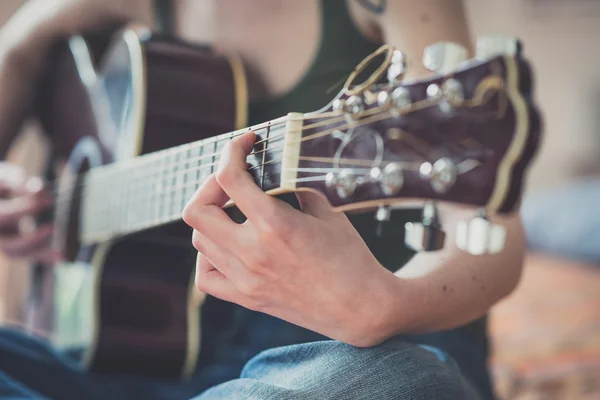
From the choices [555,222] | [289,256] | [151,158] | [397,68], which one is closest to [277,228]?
[289,256]

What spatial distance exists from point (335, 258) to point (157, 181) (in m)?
0.24

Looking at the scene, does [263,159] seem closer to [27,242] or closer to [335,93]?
[335,93]

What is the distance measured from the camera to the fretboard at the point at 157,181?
0.48 m

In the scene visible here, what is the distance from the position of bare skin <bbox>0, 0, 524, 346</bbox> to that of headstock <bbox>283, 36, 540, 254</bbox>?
0.02 metres

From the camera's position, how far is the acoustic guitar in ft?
1.27

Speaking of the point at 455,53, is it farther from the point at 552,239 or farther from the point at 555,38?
the point at 555,38

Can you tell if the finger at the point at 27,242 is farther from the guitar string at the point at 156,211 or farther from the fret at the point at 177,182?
the fret at the point at 177,182

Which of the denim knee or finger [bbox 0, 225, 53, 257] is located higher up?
the denim knee

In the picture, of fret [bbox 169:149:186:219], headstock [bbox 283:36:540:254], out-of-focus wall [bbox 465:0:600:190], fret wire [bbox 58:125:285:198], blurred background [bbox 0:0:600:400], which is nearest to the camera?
headstock [bbox 283:36:540:254]

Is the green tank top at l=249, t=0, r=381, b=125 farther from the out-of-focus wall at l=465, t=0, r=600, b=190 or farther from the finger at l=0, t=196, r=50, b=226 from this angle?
the out-of-focus wall at l=465, t=0, r=600, b=190

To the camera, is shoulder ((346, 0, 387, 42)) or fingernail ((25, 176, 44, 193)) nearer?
shoulder ((346, 0, 387, 42))

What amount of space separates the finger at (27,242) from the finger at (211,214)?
56 centimetres

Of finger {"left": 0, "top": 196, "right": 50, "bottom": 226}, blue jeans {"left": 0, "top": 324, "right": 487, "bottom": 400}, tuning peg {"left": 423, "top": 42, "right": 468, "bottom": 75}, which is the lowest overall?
finger {"left": 0, "top": 196, "right": 50, "bottom": 226}

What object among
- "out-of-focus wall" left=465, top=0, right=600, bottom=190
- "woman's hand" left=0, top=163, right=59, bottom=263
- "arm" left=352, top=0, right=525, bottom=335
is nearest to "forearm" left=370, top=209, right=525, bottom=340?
"arm" left=352, top=0, right=525, bottom=335
